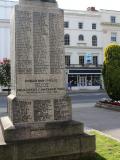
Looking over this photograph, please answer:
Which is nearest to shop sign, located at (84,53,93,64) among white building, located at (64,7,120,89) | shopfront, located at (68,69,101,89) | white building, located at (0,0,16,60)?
white building, located at (64,7,120,89)

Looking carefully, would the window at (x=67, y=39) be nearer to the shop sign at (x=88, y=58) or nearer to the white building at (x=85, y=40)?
the white building at (x=85, y=40)

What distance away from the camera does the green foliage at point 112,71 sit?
71.4 ft

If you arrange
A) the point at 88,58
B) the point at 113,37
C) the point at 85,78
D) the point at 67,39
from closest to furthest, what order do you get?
the point at 67,39
the point at 85,78
the point at 88,58
the point at 113,37

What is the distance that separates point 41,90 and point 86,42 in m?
49.9

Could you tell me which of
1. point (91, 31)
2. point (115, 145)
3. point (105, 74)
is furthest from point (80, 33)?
point (115, 145)

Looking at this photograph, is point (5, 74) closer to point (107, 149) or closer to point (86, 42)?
point (107, 149)

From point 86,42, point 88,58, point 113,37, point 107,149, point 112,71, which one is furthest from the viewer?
point 113,37

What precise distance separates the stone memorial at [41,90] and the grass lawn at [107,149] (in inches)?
15.8

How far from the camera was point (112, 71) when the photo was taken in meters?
21.9

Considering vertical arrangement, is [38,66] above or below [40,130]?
above

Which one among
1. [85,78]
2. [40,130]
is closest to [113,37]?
[85,78]

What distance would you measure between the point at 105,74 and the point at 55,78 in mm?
13841

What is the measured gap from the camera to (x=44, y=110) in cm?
871

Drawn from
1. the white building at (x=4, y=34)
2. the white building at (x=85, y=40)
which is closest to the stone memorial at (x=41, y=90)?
the white building at (x=4, y=34)
